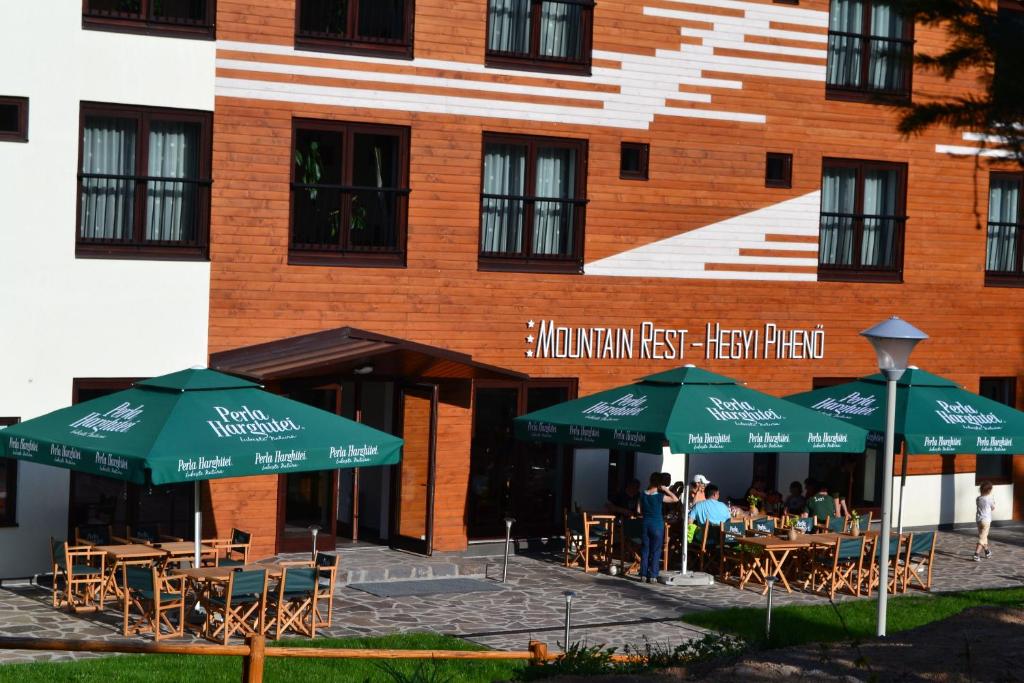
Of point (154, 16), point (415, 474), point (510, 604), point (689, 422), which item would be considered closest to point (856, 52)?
point (689, 422)

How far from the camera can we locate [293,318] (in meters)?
19.8

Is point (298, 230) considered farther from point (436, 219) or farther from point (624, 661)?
point (624, 661)

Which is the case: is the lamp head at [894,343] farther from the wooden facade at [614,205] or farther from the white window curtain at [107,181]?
the white window curtain at [107,181]

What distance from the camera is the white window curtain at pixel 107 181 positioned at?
1872 cm

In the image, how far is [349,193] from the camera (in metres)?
20.3

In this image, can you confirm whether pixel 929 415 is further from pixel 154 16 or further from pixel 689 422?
pixel 154 16

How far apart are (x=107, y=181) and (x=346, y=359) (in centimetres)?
364

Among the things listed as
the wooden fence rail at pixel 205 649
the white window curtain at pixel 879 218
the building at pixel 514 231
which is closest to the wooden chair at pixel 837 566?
the building at pixel 514 231

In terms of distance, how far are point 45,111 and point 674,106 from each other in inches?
353

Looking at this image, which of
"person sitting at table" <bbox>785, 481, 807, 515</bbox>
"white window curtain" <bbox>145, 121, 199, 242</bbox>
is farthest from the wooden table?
"person sitting at table" <bbox>785, 481, 807, 515</bbox>

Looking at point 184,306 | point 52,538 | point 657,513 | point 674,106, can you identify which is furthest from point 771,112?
point 52,538

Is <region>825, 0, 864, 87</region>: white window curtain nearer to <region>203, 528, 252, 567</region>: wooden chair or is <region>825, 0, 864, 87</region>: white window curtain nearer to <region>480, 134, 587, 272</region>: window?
<region>480, 134, 587, 272</region>: window

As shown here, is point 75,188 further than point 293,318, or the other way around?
point 293,318

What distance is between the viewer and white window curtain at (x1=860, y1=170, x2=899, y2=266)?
24.6 meters
